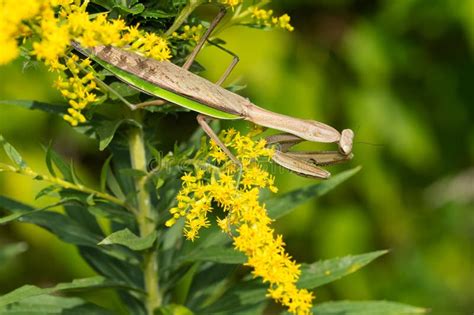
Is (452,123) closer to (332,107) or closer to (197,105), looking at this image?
(332,107)

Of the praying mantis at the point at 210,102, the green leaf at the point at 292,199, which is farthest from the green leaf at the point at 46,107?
the green leaf at the point at 292,199

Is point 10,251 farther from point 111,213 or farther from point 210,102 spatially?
point 210,102

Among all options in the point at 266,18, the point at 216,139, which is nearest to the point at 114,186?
the point at 216,139

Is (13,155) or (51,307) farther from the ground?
(13,155)

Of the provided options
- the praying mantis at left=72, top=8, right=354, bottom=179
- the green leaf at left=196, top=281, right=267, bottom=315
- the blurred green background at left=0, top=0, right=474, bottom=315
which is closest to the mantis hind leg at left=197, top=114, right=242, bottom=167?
the praying mantis at left=72, top=8, right=354, bottom=179

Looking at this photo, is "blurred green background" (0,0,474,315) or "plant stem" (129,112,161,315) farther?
"blurred green background" (0,0,474,315)

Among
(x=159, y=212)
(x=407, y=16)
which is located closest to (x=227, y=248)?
(x=159, y=212)

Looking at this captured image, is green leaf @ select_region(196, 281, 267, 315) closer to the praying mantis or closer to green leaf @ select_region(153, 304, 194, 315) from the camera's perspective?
green leaf @ select_region(153, 304, 194, 315)
